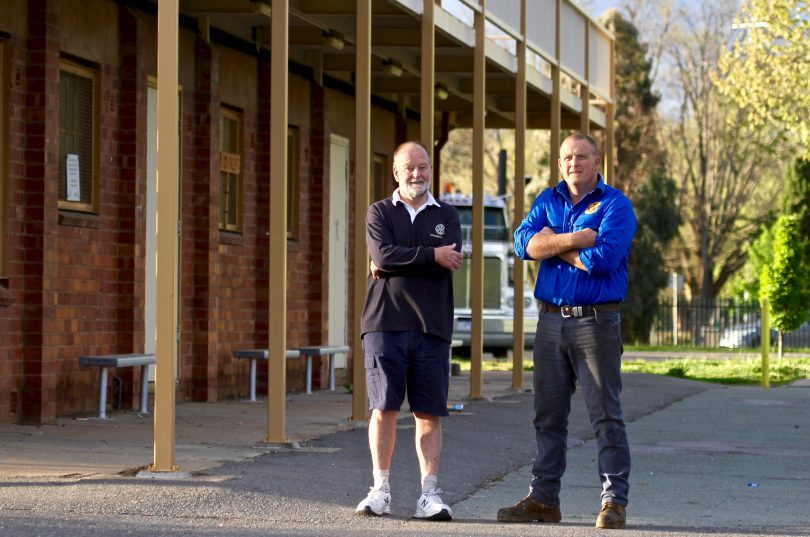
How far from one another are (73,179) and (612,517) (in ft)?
21.7

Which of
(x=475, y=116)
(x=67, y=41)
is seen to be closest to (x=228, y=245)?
(x=475, y=116)

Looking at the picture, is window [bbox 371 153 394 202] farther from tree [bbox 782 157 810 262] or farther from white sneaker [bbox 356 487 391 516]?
tree [bbox 782 157 810 262]

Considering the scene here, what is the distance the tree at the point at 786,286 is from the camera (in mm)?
33656

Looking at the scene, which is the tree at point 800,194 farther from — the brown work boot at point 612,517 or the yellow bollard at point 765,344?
the brown work boot at point 612,517

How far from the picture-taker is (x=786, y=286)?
112 feet

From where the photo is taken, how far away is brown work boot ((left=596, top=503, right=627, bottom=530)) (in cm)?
789

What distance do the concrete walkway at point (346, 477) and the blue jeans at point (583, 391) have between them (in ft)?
0.87

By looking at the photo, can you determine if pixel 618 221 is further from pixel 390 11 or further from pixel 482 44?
pixel 482 44

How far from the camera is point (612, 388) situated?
8.06 metres

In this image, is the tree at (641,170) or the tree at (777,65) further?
the tree at (641,170)

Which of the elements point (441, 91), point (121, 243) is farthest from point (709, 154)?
point (121, 243)

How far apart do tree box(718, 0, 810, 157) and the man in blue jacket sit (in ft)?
84.0

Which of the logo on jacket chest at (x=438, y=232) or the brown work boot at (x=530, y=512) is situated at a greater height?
the logo on jacket chest at (x=438, y=232)

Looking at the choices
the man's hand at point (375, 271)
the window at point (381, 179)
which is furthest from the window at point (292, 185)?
the man's hand at point (375, 271)
